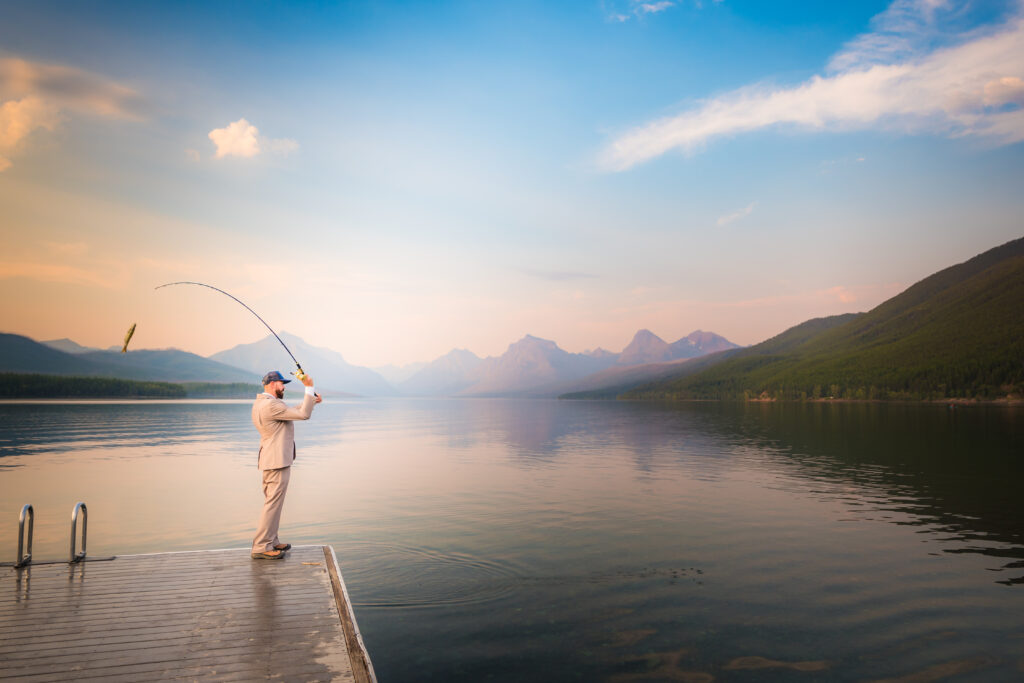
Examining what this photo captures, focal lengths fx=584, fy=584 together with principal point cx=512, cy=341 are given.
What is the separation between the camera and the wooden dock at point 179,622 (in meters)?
7.98

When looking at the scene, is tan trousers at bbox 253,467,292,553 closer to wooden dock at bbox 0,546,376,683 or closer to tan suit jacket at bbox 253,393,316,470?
tan suit jacket at bbox 253,393,316,470

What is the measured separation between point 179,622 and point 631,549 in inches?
494

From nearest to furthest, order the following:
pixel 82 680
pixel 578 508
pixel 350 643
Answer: pixel 82 680
pixel 350 643
pixel 578 508

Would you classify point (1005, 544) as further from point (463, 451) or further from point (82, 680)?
point (463, 451)

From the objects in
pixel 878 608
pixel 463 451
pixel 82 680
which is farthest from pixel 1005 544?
pixel 463 451

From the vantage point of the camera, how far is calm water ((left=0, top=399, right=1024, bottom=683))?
10852mm

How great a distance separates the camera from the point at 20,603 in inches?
405

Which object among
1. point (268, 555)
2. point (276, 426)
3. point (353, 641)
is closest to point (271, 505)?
point (268, 555)

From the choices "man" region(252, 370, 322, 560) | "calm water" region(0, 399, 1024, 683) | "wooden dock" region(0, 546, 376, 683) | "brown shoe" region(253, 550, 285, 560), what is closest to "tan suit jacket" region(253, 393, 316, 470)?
"man" region(252, 370, 322, 560)

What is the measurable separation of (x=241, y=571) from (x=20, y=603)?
3674 mm

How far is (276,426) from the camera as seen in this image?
517 inches

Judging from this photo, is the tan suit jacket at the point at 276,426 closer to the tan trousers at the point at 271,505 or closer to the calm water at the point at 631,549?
the tan trousers at the point at 271,505

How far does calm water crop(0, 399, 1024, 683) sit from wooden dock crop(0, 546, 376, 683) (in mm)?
1718

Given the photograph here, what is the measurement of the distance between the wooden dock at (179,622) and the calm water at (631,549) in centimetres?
172
